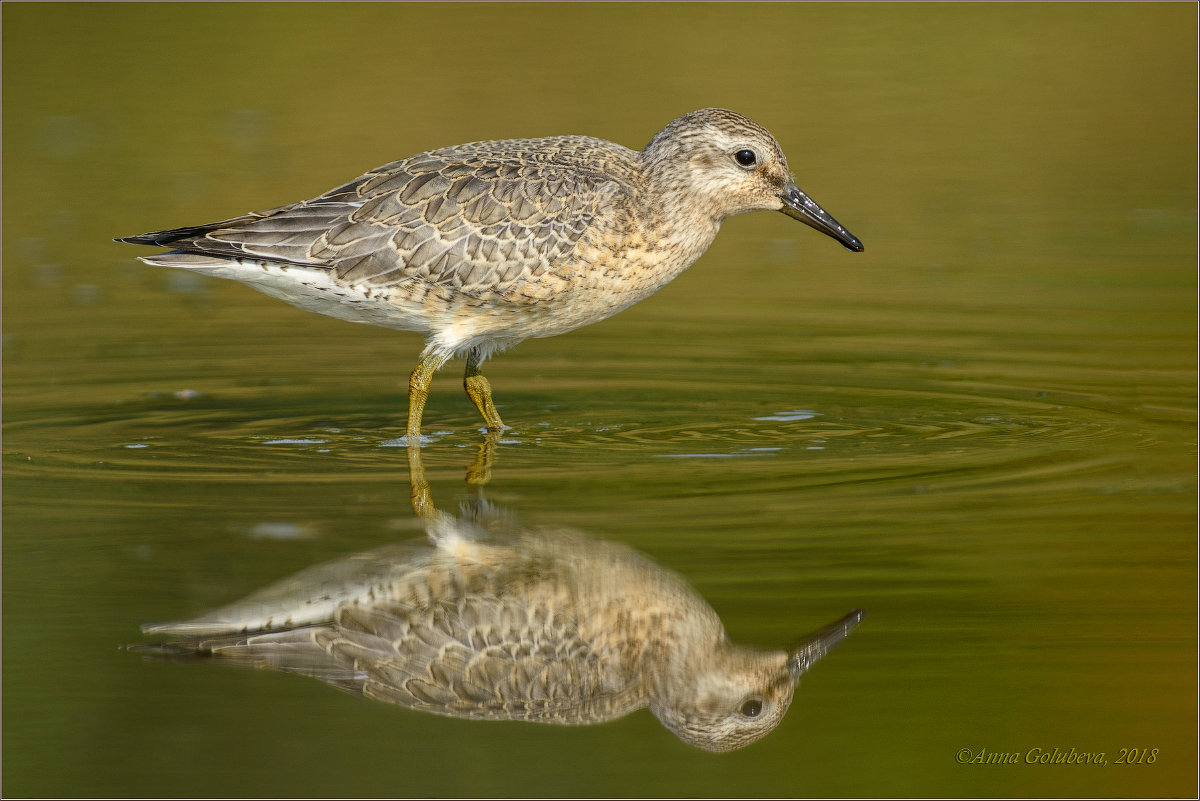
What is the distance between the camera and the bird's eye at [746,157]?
866 centimetres

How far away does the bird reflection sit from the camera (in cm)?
526

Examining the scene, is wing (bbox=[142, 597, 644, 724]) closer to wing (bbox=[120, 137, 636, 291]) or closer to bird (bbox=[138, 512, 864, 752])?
bird (bbox=[138, 512, 864, 752])

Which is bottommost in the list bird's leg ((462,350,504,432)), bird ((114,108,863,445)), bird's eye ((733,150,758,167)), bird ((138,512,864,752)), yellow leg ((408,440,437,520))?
bird ((138,512,864,752))

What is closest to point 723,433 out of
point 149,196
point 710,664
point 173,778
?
point 710,664

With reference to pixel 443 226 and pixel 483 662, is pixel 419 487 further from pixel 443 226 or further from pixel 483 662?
pixel 483 662

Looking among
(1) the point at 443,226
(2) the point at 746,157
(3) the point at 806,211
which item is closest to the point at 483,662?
(1) the point at 443,226

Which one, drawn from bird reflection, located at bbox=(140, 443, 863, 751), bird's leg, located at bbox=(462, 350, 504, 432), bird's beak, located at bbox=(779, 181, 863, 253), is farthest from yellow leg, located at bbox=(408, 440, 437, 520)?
bird's beak, located at bbox=(779, 181, 863, 253)

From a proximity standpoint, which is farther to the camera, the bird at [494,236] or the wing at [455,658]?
the bird at [494,236]

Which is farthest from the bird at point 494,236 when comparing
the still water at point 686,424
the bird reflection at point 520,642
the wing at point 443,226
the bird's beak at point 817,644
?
the bird's beak at point 817,644

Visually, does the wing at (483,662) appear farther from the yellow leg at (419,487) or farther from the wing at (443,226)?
the wing at (443,226)

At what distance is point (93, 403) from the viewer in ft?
30.0

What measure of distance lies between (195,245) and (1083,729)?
5142mm

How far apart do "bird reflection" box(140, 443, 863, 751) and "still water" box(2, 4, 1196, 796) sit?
0.35ft

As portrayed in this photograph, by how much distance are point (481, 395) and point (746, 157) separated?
6.02 ft
